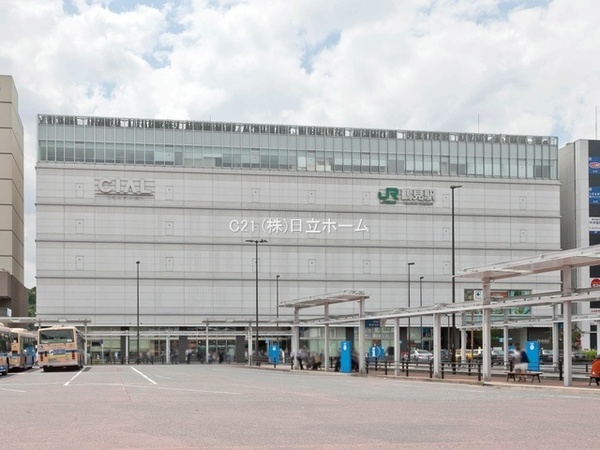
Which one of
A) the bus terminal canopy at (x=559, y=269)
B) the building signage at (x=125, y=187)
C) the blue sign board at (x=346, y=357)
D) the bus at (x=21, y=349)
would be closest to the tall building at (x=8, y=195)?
the building signage at (x=125, y=187)

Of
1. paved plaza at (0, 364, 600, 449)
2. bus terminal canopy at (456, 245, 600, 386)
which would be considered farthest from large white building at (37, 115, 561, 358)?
paved plaza at (0, 364, 600, 449)

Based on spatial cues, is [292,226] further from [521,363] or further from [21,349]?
[521,363]

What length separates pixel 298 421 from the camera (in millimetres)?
16750

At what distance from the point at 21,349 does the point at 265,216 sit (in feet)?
144

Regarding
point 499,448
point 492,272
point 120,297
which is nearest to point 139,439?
point 499,448

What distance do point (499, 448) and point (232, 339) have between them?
284ft

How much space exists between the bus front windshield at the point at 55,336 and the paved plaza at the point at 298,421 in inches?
1201

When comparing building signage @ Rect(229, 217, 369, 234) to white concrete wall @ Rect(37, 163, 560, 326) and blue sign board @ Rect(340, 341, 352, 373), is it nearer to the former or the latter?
white concrete wall @ Rect(37, 163, 560, 326)

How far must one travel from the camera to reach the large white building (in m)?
96.2

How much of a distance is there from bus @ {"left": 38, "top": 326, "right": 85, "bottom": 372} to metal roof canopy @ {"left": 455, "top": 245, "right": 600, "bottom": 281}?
29.5 metres

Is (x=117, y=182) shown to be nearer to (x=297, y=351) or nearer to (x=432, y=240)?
(x=432, y=240)

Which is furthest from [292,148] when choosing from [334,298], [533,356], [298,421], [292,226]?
[298,421]

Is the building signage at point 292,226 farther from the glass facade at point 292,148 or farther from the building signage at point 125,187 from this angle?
the building signage at point 125,187

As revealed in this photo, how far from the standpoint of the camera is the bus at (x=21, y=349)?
5497 cm
